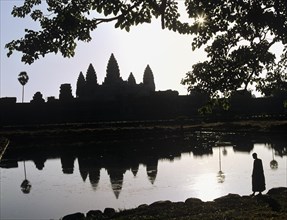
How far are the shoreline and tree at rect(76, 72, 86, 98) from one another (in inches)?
3813

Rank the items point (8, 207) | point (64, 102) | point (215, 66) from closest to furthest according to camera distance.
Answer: point (215, 66) → point (8, 207) → point (64, 102)

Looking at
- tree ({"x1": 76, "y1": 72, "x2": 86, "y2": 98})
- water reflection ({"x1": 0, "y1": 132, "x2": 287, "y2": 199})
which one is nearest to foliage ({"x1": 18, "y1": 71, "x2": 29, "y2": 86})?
tree ({"x1": 76, "y1": 72, "x2": 86, "y2": 98})

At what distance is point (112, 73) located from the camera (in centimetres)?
10750

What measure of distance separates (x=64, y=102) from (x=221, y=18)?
6670cm

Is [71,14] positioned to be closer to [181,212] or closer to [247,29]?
[247,29]

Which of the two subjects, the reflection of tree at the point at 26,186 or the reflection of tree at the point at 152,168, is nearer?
the reflection of tree at the point at 26,186

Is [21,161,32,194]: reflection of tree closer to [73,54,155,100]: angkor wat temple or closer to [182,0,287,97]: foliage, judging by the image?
[182,0,287,97]: foliage

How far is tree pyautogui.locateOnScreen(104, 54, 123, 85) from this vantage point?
350 feet

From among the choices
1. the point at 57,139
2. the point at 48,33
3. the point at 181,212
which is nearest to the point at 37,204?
the point at 181,212

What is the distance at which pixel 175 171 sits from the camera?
23797mm

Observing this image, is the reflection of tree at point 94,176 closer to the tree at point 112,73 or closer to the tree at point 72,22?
the tree at point 72,22

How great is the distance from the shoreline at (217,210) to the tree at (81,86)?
318ft

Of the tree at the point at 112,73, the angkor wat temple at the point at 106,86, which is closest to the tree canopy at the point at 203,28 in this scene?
the angkor wat temple at the point at 106,86

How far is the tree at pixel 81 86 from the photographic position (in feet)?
358
